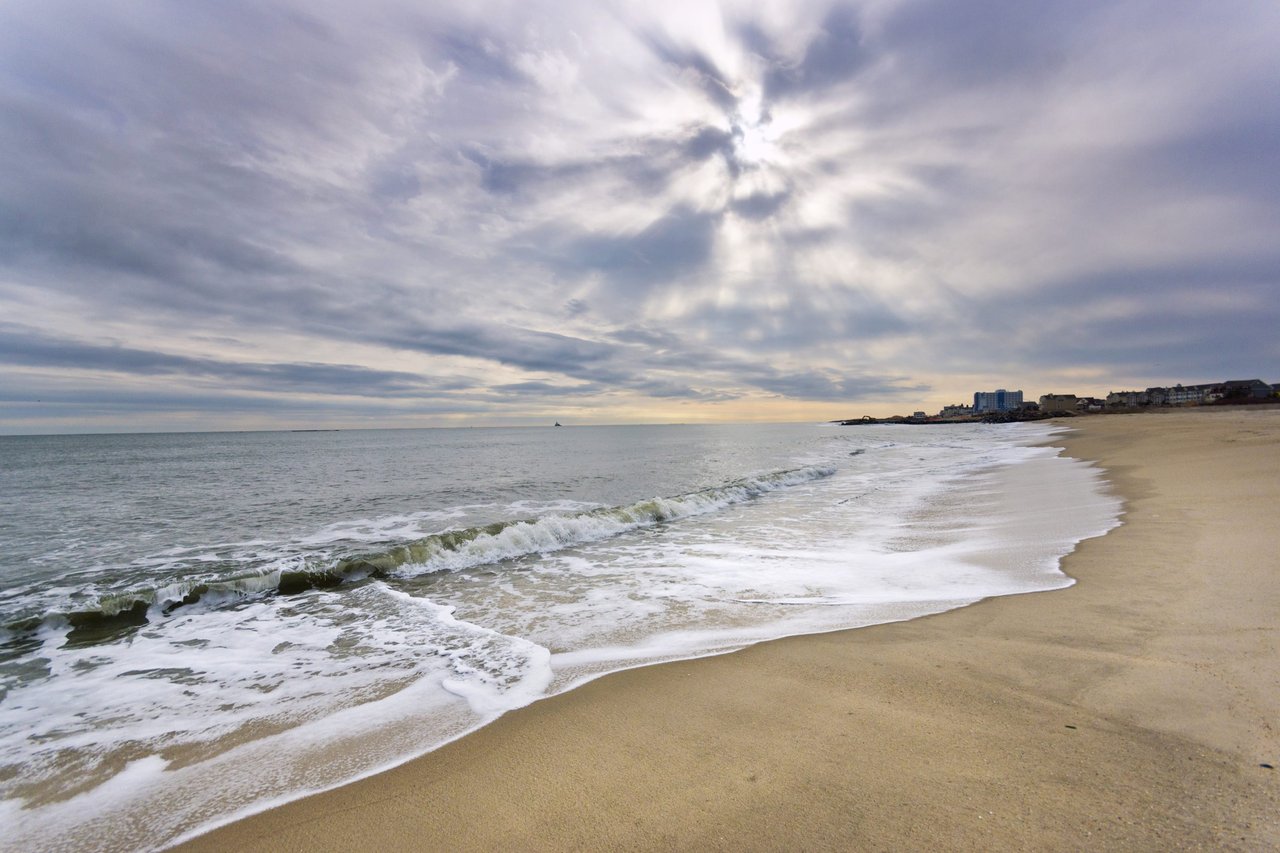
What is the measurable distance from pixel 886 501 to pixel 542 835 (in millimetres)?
14757

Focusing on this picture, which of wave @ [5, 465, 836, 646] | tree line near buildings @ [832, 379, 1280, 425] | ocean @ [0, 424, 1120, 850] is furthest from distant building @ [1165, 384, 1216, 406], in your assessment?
wave @ [5, 465, 836, 646]

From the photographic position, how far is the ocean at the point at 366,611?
356cm

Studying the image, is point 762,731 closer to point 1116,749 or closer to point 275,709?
point 1116,749

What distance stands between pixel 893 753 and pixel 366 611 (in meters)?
6.76

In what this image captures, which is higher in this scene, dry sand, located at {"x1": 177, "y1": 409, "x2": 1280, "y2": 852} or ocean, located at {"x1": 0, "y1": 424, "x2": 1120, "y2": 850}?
dry sand, located at {"x1": 177, "y1": 409, "x2": 1280, "y2": 852}

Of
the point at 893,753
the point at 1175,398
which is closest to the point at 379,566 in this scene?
the point at 893,753

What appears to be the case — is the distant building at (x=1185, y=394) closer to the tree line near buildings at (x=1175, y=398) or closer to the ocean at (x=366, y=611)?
the tree line near buildings at (x=1175, y=398)

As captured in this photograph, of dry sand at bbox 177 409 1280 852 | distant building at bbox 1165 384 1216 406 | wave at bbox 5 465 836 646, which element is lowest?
wave at bbox 5 465 836 646

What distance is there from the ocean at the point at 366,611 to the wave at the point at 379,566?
0.15 feet

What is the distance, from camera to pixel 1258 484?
10289mm

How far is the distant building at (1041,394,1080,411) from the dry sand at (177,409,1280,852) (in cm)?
17361

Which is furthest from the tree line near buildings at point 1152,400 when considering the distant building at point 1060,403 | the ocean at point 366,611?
the ocean at point 366,611

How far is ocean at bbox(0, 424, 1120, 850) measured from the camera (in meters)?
3.56

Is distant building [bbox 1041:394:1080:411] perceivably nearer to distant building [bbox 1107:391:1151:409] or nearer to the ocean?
distant building [bbox 1107:391:1151:409]
